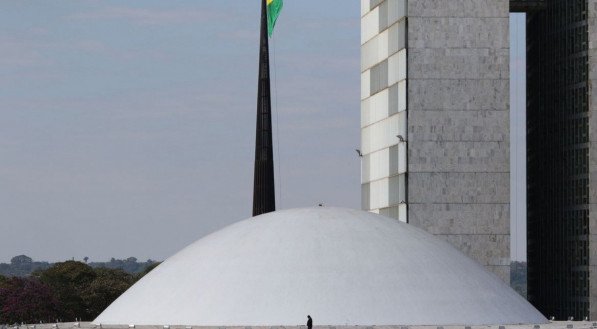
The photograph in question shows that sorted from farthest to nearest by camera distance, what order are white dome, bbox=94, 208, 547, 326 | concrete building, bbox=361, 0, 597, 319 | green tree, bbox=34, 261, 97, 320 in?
1. green tree, bbox=34, 261, 97, 320
2. concrete building, bbox=361, 0, 597, 319
3. white dome, bbox=94, 208, 547, 326

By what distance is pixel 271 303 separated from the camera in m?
97.8

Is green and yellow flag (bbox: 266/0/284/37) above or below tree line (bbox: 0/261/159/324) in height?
above

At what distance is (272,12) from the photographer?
175125mm

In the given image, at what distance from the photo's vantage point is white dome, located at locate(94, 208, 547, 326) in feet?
319

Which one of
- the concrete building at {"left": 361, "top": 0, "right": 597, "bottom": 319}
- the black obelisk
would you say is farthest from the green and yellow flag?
the concrete building at {"left": 361, "top": 0, "right": 597, "bottom": 319}

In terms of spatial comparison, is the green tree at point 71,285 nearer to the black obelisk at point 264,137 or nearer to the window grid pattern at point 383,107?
the black obelisk at point 264,137

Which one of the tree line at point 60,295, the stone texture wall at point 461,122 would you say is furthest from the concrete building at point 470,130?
the tree line at point 60,295

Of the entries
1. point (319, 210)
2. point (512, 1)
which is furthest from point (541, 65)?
point (319, 210)

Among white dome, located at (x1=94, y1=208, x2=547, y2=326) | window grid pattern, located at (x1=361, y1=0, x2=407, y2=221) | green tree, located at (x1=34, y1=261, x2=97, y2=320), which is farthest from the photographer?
green tree, located at (x1=34, y1=261, x2=97, y2=320)

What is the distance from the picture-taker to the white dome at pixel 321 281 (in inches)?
3826

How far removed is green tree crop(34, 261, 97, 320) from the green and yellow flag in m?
43.4

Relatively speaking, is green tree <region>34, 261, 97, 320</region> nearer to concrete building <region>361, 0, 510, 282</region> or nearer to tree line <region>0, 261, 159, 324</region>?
tree line <region>0, 261, 159, 324</region>

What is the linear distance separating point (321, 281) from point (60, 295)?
84557 mm

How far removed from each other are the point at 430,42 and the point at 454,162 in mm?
14039
